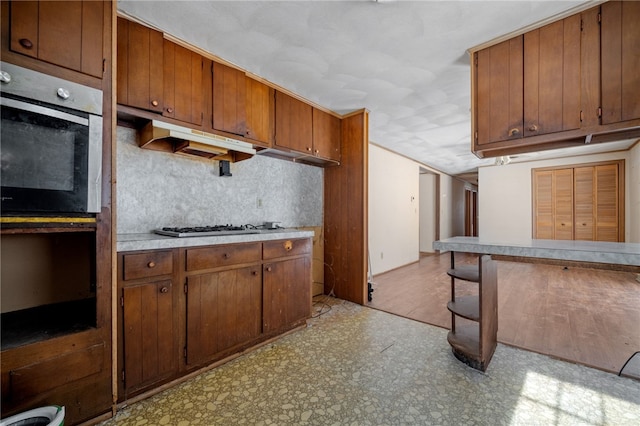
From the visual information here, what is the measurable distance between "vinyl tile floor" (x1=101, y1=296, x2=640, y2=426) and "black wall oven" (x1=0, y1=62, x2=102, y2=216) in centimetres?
126

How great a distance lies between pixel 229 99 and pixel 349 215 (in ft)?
6.53

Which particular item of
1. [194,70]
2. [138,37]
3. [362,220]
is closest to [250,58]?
[194,70]

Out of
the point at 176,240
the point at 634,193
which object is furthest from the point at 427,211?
the point at 176,240

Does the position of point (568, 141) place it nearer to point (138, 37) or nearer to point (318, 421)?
point (318, 421)

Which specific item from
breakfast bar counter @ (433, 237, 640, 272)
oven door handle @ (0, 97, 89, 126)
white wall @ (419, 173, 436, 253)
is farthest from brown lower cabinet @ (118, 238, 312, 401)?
white wall @ (419, 173, 436, 253)

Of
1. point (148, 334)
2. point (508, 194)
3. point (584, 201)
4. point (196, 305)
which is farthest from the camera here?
point (508, 194)

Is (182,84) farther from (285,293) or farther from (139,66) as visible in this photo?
(285,293)

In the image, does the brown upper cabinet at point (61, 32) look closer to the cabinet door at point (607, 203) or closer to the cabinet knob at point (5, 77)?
the cabinet knob at point (5, 77)

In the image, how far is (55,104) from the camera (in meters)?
1.30

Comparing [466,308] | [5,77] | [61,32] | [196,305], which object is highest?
[61,32]

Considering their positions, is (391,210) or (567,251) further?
(391,210)

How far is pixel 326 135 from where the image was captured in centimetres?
344

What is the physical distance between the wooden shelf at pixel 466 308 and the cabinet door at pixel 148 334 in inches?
83.0

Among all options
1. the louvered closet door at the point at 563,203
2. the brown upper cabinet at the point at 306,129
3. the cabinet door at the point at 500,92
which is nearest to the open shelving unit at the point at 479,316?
the cabinet door at the point at 500,92
